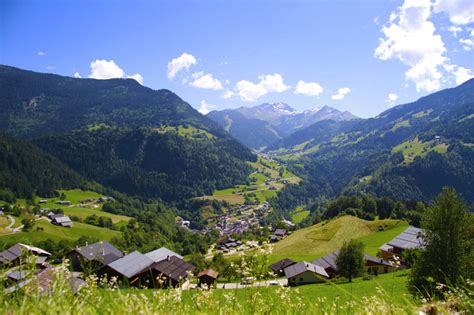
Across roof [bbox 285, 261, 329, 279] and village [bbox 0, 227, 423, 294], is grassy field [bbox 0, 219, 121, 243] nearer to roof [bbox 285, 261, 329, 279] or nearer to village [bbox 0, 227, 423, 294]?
village [bbox 0, 227, 423, 294]

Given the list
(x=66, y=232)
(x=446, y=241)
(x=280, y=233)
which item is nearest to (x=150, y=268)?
(x=446, y=241)

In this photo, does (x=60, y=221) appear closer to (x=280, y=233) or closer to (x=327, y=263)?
(x=280, y=233)

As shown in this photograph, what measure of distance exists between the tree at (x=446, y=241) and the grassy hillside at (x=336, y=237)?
58.3 meters

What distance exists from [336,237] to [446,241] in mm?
72746

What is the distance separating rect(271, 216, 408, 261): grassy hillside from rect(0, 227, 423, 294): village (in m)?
14.9

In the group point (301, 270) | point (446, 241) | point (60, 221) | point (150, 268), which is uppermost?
point (150, 268)

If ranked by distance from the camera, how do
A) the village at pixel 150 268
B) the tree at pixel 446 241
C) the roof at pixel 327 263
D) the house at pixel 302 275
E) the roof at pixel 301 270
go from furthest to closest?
the roof at pixel 327 263, the house at pixel 302 275, the roof at pixel 301 270, the tree at pixel 446 241, the village at pixel 150 268

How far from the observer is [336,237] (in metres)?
93.4

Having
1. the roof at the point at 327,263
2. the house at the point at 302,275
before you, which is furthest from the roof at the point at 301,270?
the roof at the point at 327,263

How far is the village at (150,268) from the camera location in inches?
156

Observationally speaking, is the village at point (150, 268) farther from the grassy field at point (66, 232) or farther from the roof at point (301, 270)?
the grassy field at point (66, 232)

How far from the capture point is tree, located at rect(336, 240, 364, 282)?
5181 cm

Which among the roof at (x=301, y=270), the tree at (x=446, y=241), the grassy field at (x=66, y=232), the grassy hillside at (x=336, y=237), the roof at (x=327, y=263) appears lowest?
the grassy field at (x=66, y=232)

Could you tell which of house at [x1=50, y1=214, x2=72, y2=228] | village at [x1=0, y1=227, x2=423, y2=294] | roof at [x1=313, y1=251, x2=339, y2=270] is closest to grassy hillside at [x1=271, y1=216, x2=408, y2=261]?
roof at [x1=313, y1=251, x2=339, y2=270]
